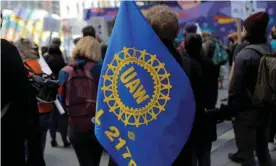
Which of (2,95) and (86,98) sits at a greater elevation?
(2,95)

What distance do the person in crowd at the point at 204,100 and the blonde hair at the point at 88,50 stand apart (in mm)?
782

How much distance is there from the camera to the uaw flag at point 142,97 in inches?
103

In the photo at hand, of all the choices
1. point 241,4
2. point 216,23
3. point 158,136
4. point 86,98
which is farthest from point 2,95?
point 216,23

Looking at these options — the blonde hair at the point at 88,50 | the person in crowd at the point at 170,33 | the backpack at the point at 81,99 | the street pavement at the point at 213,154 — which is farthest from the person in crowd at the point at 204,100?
the street pavement at the point at 213,154

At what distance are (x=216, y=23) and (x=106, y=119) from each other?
74.6 feet

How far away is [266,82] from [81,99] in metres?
1.48

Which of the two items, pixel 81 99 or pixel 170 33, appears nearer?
pixel 170 33

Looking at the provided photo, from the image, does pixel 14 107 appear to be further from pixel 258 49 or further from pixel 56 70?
pixel 56 70

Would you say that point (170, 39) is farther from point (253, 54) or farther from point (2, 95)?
point (253, 54)

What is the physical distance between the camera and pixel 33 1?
34812 mm

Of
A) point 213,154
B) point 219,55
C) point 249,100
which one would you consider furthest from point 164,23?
point 219,55

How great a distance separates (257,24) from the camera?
417 cm

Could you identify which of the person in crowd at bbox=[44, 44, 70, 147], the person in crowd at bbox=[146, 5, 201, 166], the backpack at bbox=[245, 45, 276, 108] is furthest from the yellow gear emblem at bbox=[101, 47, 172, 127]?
the person in crowd at bbox=[44, 44, 70, 147]

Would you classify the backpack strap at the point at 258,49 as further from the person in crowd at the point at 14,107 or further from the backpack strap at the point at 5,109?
the backpack strap at the point at 5,109
